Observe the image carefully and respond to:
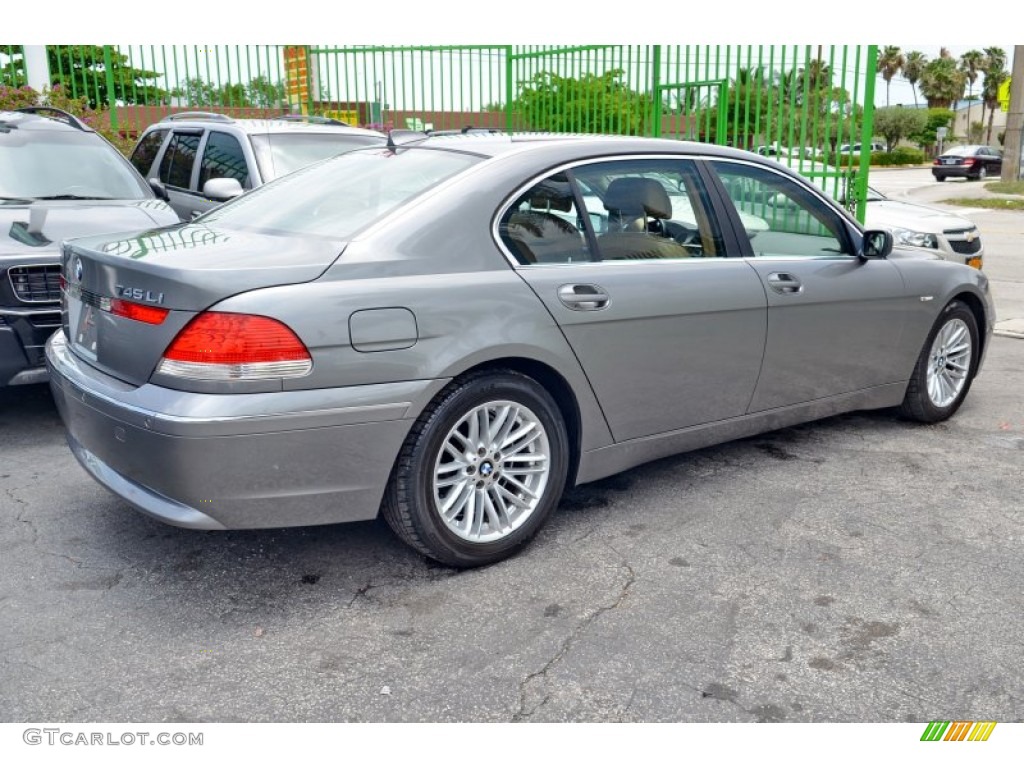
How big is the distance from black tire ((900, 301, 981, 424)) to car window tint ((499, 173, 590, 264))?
8.01 ft

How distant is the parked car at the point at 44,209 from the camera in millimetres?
4938

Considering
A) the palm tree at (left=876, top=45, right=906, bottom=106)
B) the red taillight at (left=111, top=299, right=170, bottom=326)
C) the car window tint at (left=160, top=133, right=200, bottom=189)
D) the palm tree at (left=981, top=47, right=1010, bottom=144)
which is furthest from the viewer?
the palm tree at (left=876, top=45, right=906, bottom=106)

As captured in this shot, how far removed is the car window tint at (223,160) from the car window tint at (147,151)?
3.42ft

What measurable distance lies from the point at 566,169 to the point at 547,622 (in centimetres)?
174

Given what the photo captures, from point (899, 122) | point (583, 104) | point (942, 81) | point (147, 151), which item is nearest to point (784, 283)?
point (147, 151)

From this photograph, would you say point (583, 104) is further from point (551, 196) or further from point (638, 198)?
point (551, 196)

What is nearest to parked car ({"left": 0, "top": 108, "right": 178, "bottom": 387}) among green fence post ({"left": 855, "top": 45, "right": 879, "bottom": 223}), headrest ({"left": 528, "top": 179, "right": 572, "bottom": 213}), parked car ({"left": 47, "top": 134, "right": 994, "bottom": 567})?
parked car ({"left": 47, "top": 134, "right": 994, "bottom": 567})

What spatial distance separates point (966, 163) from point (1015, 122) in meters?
11.6

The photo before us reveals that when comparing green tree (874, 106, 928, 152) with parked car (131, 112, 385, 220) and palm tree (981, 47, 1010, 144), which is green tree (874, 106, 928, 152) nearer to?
palm tree (981, 47, 1010, 144)

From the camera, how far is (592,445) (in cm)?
393

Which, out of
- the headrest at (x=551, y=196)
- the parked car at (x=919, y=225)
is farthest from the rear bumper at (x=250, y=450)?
the parked car at (x=919, y=225)

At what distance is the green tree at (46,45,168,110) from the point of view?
1278cm

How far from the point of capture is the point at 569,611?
3.33 metres
